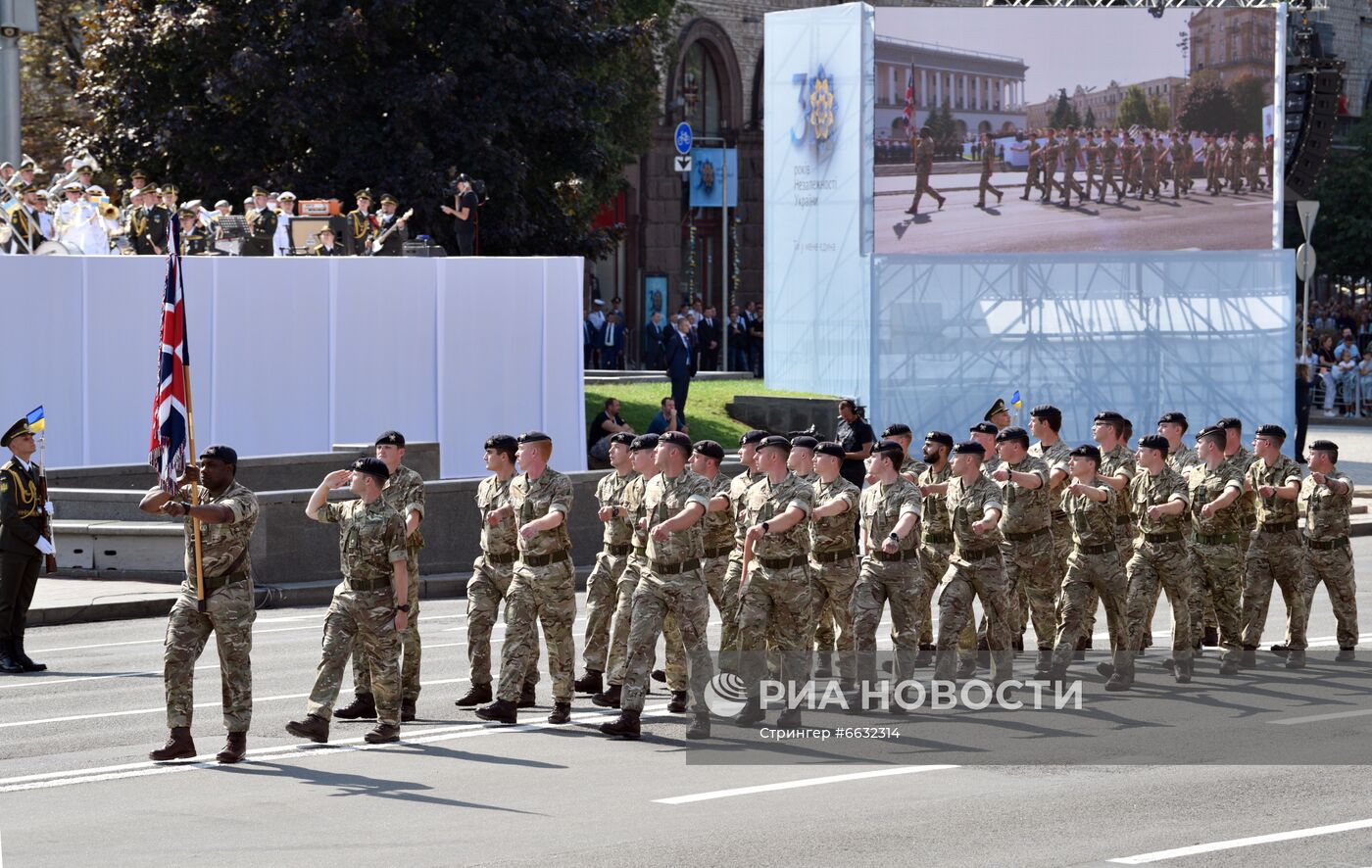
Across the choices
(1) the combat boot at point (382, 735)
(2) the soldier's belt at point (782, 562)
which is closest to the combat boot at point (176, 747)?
(1) the combat boot at point (382, 735)

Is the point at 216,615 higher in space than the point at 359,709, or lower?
higher

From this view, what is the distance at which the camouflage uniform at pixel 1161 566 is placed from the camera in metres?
14.9

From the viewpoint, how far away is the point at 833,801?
10844 millimetres

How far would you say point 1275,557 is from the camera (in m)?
15.9

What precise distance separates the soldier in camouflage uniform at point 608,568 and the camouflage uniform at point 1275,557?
5018 millimetres

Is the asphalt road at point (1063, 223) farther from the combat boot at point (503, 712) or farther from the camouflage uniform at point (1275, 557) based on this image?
the combat boot at point (503, 712)

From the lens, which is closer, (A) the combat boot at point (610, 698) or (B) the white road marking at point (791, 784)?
(B) the white road marking at point (791, 784)

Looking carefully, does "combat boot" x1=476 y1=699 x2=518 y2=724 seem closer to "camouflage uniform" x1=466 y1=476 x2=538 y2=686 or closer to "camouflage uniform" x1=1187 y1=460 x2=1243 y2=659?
"camouflage uniform" x1=466 y1=476 x2=538 y2=686

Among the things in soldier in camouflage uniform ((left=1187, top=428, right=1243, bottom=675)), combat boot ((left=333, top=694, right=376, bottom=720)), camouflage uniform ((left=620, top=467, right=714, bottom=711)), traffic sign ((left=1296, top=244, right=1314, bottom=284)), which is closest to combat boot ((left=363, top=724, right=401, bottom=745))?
combat boot ((left=333, top=694, right=376, bottom=720))

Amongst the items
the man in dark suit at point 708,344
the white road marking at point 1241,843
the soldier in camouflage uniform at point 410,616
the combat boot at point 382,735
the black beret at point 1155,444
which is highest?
the man in dark suit at point 708,344

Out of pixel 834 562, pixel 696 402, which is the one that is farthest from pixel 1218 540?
pixel 696 402

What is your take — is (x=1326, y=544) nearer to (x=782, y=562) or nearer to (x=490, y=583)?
(x=782, y=562)

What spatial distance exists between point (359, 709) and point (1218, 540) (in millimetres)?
6717

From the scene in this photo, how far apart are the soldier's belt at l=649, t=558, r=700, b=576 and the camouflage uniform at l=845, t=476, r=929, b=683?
149cm
